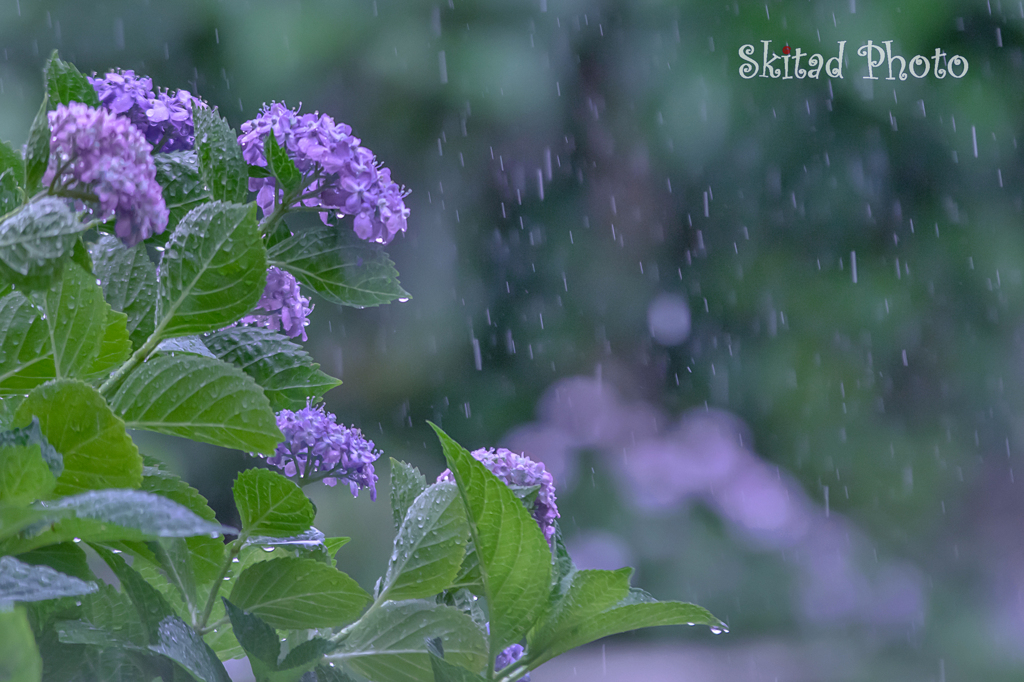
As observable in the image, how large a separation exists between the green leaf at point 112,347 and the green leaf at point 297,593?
48mm

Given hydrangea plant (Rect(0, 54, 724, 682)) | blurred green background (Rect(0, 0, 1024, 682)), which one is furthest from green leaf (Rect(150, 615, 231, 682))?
blurred green background (Rect(0, 0, 1024, 682))

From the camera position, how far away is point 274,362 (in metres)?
0.22

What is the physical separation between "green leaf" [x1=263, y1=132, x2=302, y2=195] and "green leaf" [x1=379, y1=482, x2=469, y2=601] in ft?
0.25

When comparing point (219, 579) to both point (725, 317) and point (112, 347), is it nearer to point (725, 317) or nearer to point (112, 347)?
point (112, 347)

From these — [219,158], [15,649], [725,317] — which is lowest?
[15,649]

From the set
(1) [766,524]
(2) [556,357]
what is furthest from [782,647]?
(2) [556,357]

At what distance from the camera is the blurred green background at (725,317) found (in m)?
1.76

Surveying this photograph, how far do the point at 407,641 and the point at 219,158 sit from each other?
0.36 feet

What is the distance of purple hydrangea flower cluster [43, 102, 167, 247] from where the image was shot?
0.16m

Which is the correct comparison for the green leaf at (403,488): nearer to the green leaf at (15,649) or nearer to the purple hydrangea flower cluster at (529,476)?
the purple hydrangea flower cluster at (529,476)

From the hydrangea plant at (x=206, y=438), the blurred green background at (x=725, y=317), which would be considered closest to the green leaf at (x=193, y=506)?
the hydrangea plant at (x=206, y=438)

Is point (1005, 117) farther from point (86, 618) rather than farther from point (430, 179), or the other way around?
point (86, 618)

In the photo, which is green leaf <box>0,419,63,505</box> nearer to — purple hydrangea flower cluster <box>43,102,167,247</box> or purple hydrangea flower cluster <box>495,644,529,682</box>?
purple hydrangea flower cluster <box>43,102,167,247</box>

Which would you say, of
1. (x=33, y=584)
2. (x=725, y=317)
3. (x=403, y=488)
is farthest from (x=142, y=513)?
(x=725, y=317)
